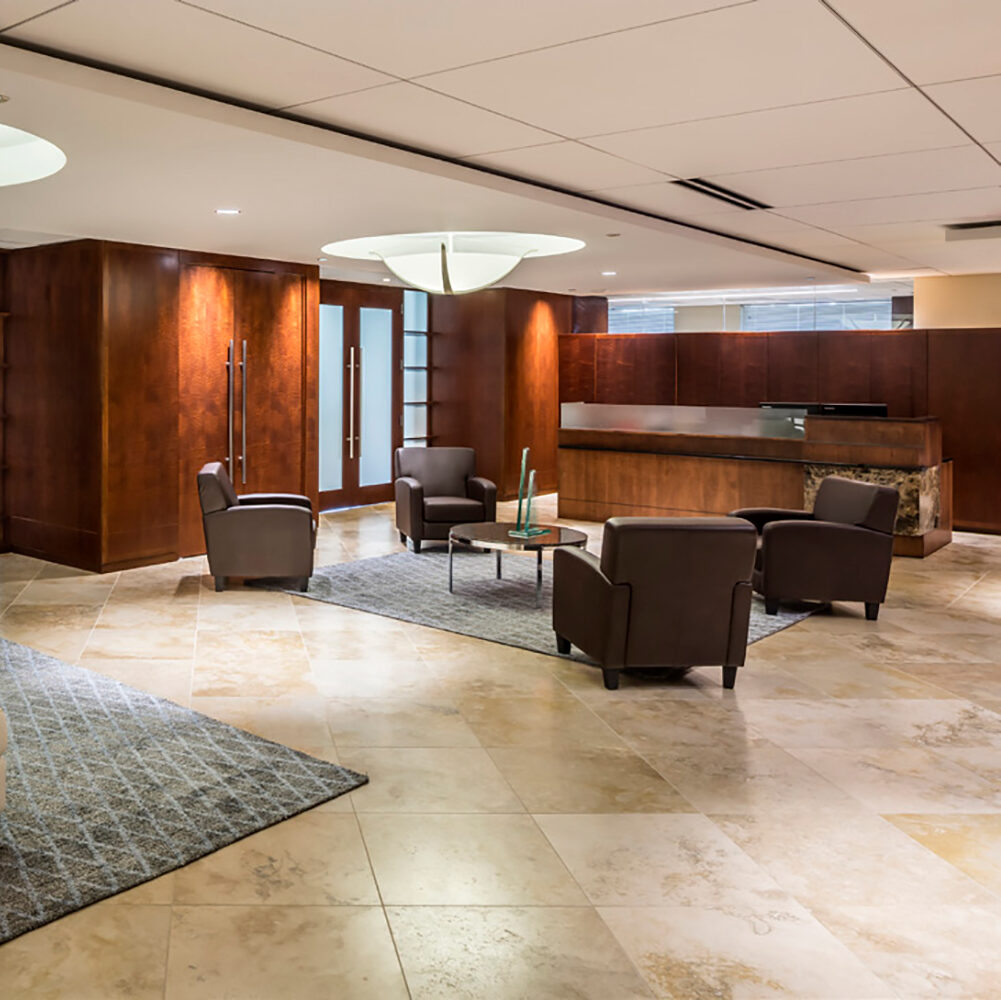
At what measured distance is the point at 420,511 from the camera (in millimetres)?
9359

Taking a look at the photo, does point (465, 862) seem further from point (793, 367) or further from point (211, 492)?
point (793, 367)

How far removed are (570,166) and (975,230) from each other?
12.4 feet

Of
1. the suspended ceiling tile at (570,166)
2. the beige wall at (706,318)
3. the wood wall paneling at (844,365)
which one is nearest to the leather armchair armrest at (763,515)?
the suspended ceiling tile at (570,166)

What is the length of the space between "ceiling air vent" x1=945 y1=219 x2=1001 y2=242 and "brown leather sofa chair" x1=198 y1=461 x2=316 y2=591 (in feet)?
16.6

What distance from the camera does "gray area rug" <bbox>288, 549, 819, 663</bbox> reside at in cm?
675

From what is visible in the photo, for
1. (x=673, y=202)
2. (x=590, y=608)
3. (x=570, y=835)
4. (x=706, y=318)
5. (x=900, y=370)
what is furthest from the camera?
(x=706, y=318)

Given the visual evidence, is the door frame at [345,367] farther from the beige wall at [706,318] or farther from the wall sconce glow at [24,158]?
the wall sconce glow at [24,158]

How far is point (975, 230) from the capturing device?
769 cm

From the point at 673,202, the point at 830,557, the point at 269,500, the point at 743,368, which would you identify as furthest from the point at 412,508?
the point at 743,368

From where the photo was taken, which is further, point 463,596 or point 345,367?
point 345,367

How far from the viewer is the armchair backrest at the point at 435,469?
9.95 m

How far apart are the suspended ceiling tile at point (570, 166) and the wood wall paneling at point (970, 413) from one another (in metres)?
6.56

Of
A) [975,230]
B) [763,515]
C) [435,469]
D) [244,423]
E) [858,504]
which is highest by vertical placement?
[975,230]

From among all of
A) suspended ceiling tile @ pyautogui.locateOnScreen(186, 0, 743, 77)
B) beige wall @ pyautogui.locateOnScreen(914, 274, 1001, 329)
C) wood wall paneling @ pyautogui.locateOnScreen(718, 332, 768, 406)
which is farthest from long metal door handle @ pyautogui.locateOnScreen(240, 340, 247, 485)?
beige wall @ pyautogui.locateOnScreen(914, 274, 1001, 329)
